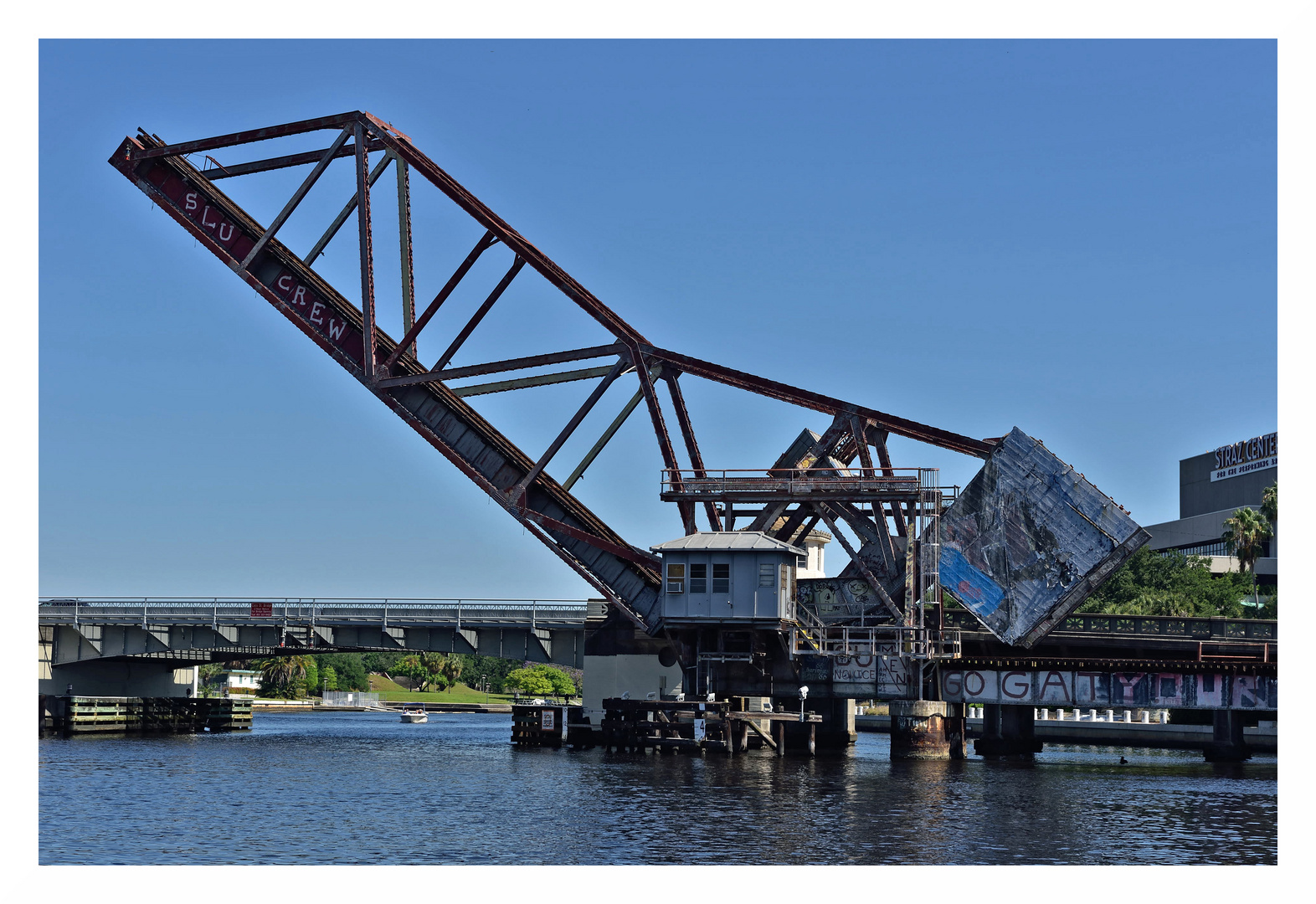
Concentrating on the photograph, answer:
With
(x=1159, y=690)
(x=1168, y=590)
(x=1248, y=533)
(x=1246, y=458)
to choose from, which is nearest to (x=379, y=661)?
(x=1246, y=458)

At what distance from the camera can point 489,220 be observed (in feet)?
178

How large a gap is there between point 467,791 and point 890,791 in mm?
11802

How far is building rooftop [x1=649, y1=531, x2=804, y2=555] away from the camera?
54531 mm

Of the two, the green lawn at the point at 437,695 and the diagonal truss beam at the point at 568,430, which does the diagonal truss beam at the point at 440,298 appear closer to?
the diagonal truss beam at the point at 568,430

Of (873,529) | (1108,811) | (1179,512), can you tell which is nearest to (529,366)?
(873,529)

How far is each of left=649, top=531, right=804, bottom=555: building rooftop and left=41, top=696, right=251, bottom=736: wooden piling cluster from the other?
3616 centimetres

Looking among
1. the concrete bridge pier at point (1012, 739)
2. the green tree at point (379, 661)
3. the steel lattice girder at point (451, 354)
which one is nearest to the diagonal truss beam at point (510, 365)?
the steel lattice girder at point (451, 354)

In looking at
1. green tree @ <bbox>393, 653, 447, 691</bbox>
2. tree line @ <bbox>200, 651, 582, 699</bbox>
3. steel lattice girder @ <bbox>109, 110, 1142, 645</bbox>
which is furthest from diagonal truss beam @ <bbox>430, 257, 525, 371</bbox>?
green tree @ <bbox>393, 653, 447, 691</bbox>

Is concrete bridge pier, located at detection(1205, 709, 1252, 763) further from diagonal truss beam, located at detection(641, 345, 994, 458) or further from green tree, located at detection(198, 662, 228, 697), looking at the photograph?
green tree, located at detection(198, 662, 228, 697)

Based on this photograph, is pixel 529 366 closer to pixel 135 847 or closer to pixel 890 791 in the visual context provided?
pixel 890 791

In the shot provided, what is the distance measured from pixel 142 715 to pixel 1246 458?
9331 centimetres

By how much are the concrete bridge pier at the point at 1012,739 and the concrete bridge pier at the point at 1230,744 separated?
7.13 meters

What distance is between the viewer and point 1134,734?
77.9 metres

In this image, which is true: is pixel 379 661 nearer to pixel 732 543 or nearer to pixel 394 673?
pixel 394 673
